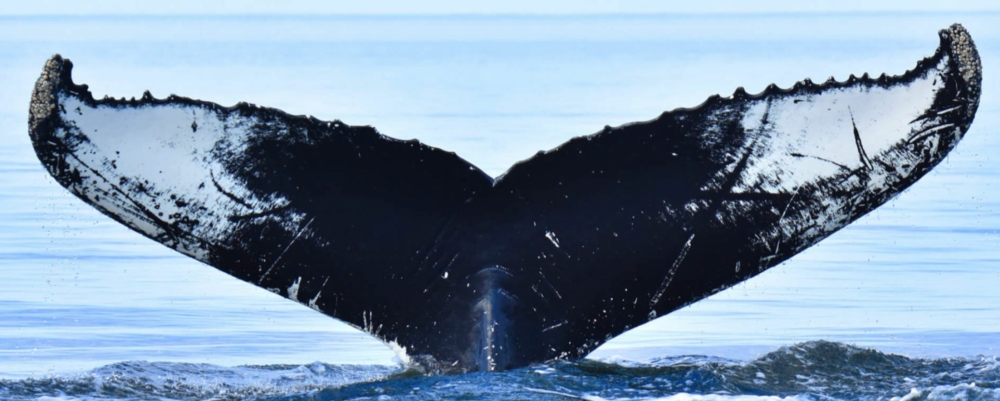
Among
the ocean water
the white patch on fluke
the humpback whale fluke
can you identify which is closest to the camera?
the humpback whale fluke

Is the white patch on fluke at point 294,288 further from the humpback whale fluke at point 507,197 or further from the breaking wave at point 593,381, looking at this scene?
the breaking wave at point 593,381

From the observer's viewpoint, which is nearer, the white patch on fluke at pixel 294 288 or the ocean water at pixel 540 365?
the white patch on fluke at pixel 294 288

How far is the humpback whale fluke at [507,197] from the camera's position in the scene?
502 cm

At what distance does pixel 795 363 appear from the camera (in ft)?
21.5

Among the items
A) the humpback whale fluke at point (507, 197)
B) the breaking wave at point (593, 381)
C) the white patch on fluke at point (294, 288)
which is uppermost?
the humpback whale fluke at point (507, 197)

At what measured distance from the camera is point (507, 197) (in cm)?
538

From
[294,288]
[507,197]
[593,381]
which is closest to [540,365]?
[593,381]

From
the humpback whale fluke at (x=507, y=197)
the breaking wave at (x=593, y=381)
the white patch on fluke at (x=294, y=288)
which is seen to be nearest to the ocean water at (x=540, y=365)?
the breaking wave at (x=593, y=381)

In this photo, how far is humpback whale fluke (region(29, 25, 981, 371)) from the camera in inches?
197

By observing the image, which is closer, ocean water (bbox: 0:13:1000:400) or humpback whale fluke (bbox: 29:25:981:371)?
humpback whale fluke (bbox: 29:25:981:371)

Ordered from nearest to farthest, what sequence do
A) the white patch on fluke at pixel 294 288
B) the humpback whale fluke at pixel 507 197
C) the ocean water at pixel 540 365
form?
the humpback whale fluke at pixel 507 197
the white patch on fluke at pixel 294 288
the ocean water at pixel 540 365

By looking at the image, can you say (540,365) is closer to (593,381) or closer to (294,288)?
(593,381)

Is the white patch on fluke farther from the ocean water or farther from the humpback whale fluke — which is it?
the ocean water

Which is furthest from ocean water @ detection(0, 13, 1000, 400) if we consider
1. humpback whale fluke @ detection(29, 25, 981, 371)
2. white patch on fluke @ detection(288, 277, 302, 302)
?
white patch on fluke @ detection(288, 277, 302, 302)
